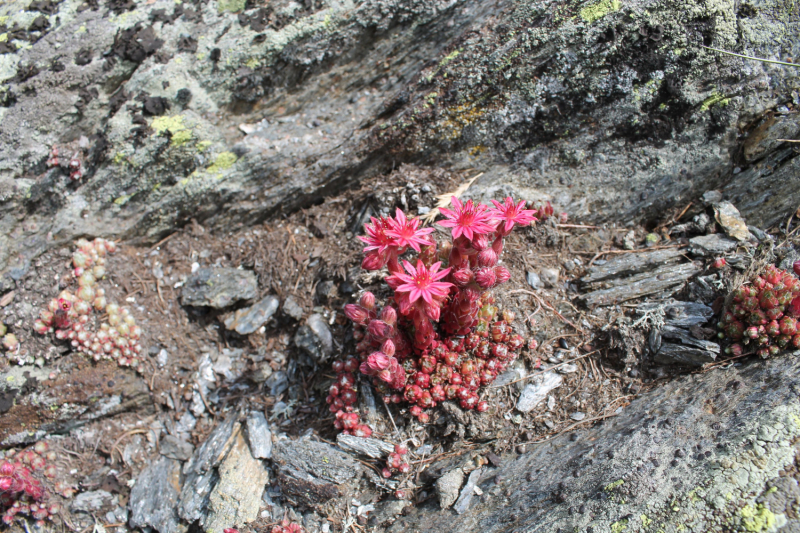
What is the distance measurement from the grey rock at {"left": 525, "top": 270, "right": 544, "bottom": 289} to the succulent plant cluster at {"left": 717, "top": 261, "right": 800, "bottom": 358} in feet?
4.96

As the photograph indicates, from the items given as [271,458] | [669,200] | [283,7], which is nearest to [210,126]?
[283,7]

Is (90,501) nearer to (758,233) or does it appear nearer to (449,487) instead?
(449,487)

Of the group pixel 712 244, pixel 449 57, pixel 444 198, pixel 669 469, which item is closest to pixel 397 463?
pixel 669 469

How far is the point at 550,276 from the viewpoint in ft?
14.7

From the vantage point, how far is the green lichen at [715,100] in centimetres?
432

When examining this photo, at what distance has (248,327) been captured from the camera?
487cm

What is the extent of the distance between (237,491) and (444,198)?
136 inches

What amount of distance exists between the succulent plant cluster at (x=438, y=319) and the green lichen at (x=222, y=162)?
2.34 m

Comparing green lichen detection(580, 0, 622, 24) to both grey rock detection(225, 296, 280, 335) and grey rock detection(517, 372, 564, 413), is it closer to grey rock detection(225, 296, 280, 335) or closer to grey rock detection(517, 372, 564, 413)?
grey rock detection(517, 372, 564, 413)

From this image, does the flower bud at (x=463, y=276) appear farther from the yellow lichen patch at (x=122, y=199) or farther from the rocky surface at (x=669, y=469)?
the yellow lichen patch at (x=122, y=199)

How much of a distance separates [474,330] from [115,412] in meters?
3.81

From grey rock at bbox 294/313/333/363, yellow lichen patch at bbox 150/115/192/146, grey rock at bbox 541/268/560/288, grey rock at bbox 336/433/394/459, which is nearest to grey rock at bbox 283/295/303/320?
grey rock at bbox 294/313/333/363

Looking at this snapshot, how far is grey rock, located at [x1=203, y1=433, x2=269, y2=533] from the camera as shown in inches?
152

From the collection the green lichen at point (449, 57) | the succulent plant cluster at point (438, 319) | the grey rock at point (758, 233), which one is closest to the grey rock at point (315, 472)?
the succulent plant cluster at point (438, 319)
